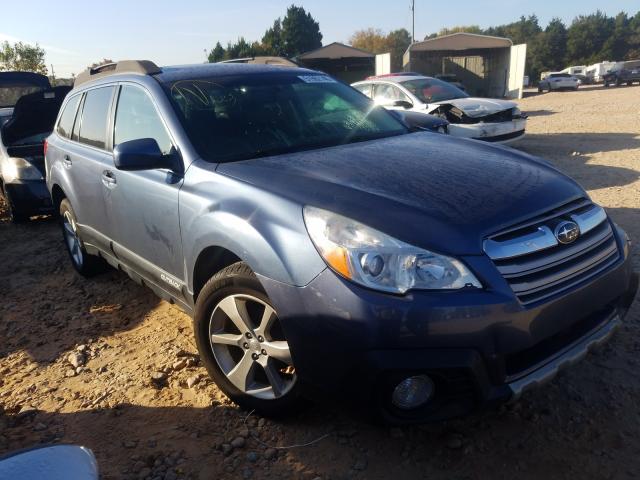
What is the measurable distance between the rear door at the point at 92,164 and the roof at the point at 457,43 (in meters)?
29.6

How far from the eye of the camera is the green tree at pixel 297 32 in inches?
2540

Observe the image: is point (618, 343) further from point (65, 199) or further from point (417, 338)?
point (65, 199)

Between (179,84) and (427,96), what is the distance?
7.79 m

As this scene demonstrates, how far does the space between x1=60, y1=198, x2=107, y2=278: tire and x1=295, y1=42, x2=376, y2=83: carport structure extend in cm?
2845

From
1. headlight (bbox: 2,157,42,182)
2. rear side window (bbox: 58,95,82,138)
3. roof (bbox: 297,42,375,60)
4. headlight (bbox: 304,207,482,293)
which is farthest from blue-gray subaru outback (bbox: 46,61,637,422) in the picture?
roof (bbox: 297,42,375,60)

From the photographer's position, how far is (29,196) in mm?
6738

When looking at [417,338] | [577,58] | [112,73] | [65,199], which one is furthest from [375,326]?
[577,58]

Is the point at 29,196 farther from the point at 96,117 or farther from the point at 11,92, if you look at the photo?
the point at 11,92

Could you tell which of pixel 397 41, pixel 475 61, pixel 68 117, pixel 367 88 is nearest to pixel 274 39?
pixel 397 41

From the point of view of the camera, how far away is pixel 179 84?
325cm

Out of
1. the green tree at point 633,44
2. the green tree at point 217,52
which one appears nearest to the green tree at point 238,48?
Answer: the green tree at point 217,52

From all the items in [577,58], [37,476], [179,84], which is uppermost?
[179,84]

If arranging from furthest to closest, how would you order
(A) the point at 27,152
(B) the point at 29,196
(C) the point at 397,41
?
(C) the point at 397,41, (A) the point at 27,152, (B) the point at 29,196

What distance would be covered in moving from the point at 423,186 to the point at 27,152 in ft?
20.8
